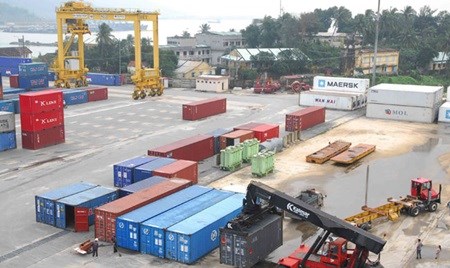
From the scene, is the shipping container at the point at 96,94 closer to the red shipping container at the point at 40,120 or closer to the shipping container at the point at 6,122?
the red shipping container at the point at 40,120

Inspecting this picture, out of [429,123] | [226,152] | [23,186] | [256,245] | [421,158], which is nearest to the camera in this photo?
[256,245]

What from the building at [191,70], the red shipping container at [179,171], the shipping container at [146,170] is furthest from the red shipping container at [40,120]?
the building at [191,70]

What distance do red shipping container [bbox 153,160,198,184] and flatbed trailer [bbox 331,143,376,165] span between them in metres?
12.2

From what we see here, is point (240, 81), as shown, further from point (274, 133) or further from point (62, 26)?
point (274, 133)

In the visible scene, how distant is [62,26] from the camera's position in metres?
78.6

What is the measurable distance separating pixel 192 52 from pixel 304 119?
7287cm

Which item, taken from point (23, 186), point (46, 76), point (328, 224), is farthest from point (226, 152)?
point (46, 76)

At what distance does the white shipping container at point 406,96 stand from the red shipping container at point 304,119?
829 cm

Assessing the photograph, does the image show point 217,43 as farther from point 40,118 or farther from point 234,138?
point 234,138

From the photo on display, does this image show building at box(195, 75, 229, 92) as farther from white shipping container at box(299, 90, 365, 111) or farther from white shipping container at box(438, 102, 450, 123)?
white shipping container at box(438, 102, 450, 123)

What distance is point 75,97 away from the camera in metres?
67.7

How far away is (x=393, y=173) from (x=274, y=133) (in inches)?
466

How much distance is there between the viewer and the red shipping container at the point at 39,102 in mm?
43250

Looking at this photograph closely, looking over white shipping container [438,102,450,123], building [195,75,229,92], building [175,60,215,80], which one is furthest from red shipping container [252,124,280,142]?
building [175,60,215,80]
